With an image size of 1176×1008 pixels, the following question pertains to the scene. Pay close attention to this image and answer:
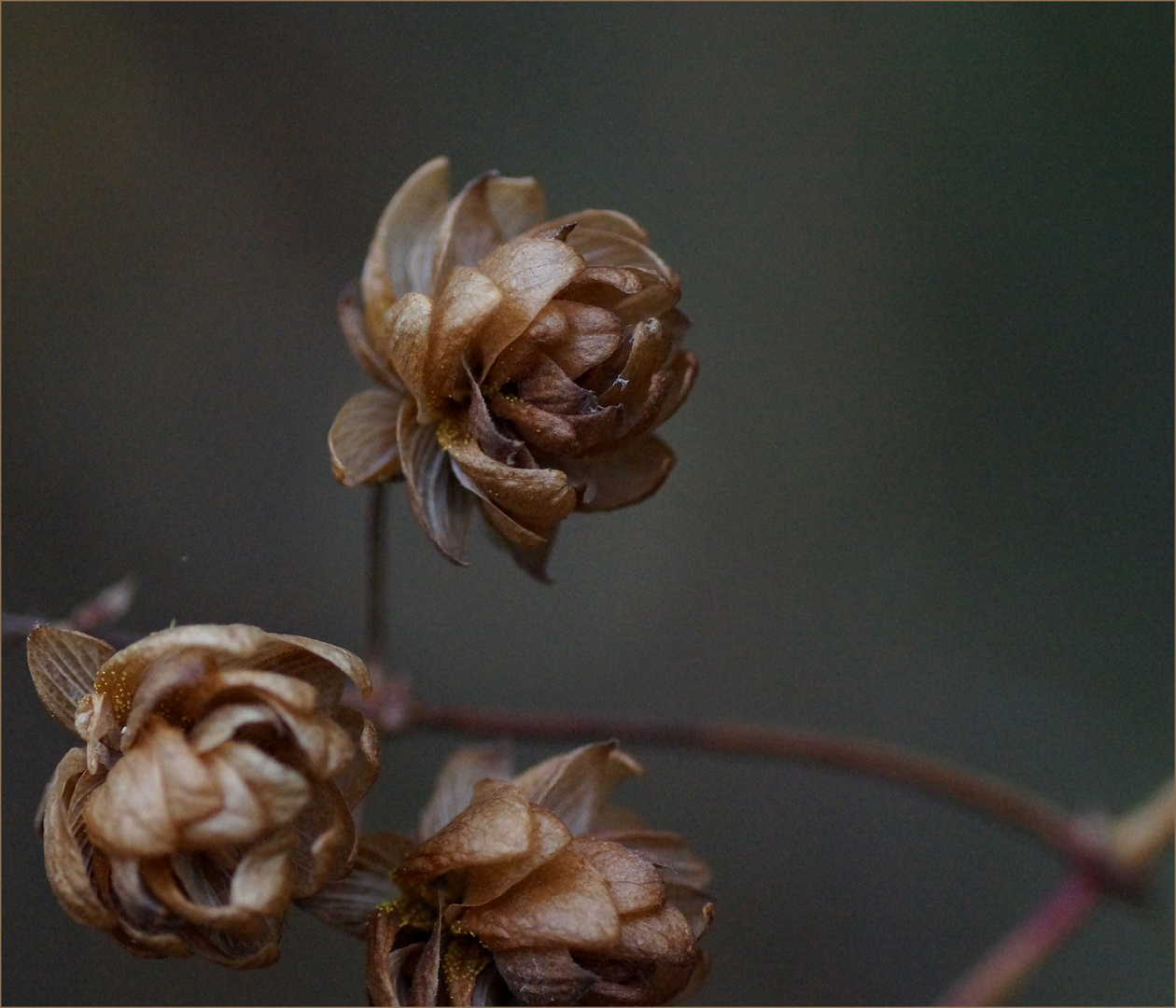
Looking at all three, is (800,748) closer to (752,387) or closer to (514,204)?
(514,204)

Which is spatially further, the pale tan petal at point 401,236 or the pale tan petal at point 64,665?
the pale tan petal at point 401,236

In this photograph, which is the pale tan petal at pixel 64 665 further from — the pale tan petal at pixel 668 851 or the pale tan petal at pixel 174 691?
the pale tan petal at pixel 668 851

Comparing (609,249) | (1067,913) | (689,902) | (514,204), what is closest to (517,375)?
(609,249)

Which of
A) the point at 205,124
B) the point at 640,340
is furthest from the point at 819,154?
the point at 640,340

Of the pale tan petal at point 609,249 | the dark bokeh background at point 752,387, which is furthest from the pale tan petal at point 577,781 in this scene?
the dark bokeh background at point 752,387

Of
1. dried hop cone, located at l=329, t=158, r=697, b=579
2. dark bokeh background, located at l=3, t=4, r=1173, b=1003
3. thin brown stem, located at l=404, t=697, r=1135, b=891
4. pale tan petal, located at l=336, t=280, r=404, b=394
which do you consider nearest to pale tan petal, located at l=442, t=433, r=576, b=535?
dried hop cone, located at l=329, t=158, r=697, b=579

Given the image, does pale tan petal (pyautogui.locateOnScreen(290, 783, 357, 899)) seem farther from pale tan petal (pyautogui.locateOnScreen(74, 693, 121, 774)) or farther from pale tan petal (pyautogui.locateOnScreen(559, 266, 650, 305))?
pale tan petal (pyautogui.locateOnScreen(559, 266, 650, 305))
